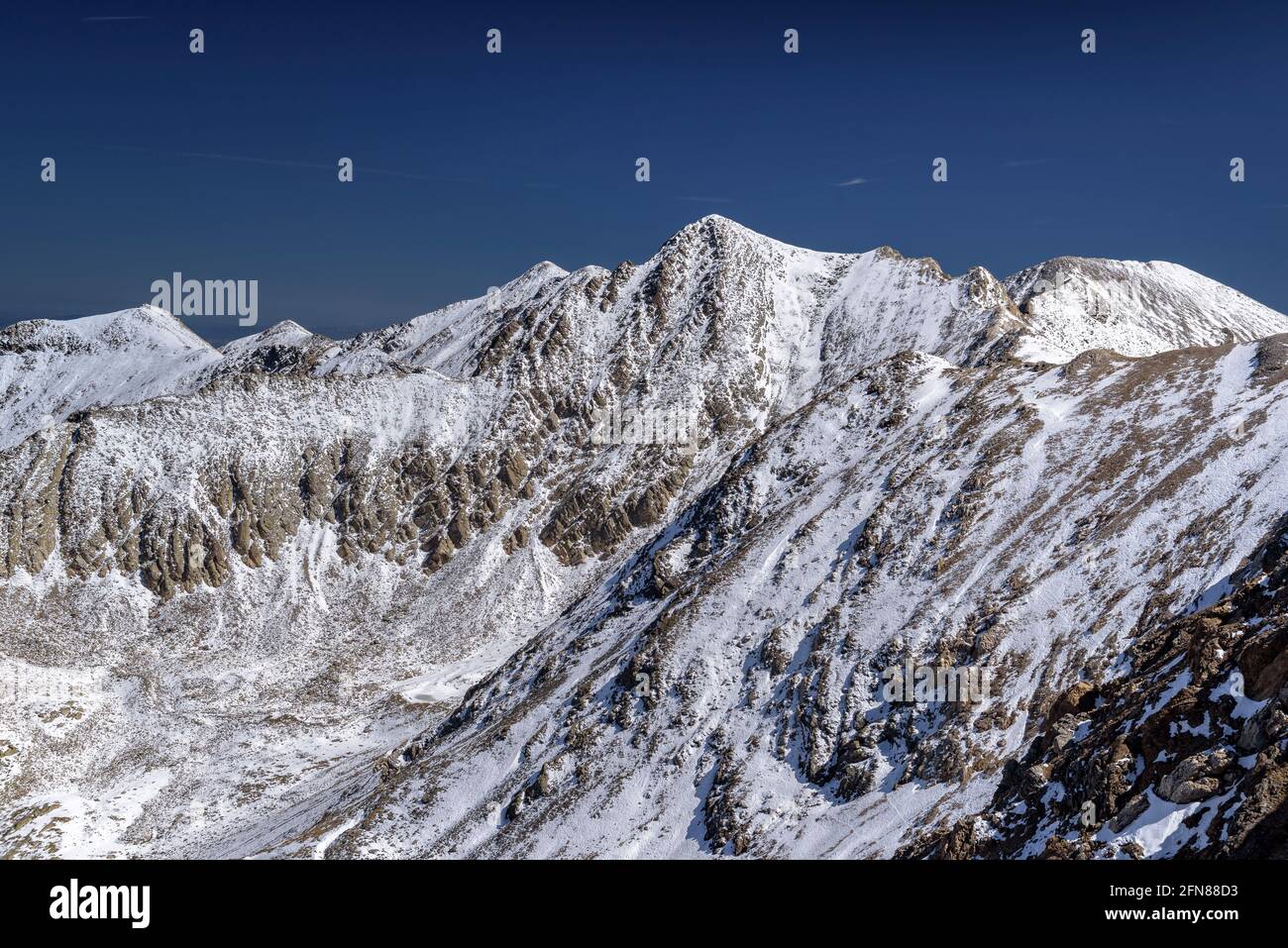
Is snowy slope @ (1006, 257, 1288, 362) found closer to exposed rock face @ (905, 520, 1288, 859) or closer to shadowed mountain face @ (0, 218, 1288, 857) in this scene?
shadowed mountain face @ (0, 218, 1288, 857)

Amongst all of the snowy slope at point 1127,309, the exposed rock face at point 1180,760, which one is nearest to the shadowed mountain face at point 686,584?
the exposed rock face at point 1180,760

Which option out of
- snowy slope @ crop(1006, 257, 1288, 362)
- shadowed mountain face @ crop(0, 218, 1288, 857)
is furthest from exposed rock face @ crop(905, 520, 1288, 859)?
snowy slope @ crop(1006, 257, 1288, 362)

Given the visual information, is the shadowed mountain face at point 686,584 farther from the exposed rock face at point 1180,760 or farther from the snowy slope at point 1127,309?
the snowy slope at point 1127,309

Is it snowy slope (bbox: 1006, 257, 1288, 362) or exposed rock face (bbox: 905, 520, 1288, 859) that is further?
snowy slope (bbox: 1006, 257, 1288, 362)

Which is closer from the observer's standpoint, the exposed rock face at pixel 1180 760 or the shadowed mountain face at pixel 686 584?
the exposed rock face at pixel 1180 760

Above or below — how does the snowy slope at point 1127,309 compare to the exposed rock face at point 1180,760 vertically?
above

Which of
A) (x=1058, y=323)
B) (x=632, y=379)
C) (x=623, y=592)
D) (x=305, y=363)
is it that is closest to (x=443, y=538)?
(x=632, y=379)

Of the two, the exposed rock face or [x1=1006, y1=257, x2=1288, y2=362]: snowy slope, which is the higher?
[x1=1006, y1=257, x2=1288, y2=362]: snowy slope
